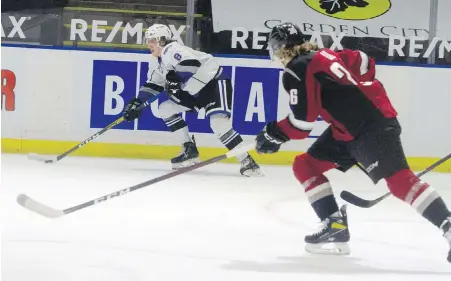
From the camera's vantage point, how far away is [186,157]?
4785 mm

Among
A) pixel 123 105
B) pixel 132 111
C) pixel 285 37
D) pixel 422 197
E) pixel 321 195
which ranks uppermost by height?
pixel 285 37

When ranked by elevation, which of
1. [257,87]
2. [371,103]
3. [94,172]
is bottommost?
[94,172]

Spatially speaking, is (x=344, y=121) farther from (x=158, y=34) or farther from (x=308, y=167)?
(x=158, y=34)

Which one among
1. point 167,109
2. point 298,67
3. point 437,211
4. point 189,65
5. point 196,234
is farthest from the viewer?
point 167,109

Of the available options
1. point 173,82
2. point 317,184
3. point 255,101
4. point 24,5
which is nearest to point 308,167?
point 317,184

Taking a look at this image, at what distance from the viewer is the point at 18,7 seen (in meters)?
5.59

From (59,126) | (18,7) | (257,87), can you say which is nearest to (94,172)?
(59,126)

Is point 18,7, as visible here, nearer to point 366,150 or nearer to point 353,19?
point 353,19

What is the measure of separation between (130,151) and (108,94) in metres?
0.44

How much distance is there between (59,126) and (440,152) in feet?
9.10

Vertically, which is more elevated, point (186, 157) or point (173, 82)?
point (173, 82)

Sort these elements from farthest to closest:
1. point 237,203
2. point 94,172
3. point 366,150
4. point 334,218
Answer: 1. point 94,172
2. point 237,203
3. point 334,218
4. point 366,150

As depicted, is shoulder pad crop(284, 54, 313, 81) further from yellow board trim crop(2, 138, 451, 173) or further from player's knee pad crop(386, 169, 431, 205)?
yellow board trim crop(2, 138, 451, 173)

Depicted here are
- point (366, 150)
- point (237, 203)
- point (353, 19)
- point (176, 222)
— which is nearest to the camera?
point (366, 150)
